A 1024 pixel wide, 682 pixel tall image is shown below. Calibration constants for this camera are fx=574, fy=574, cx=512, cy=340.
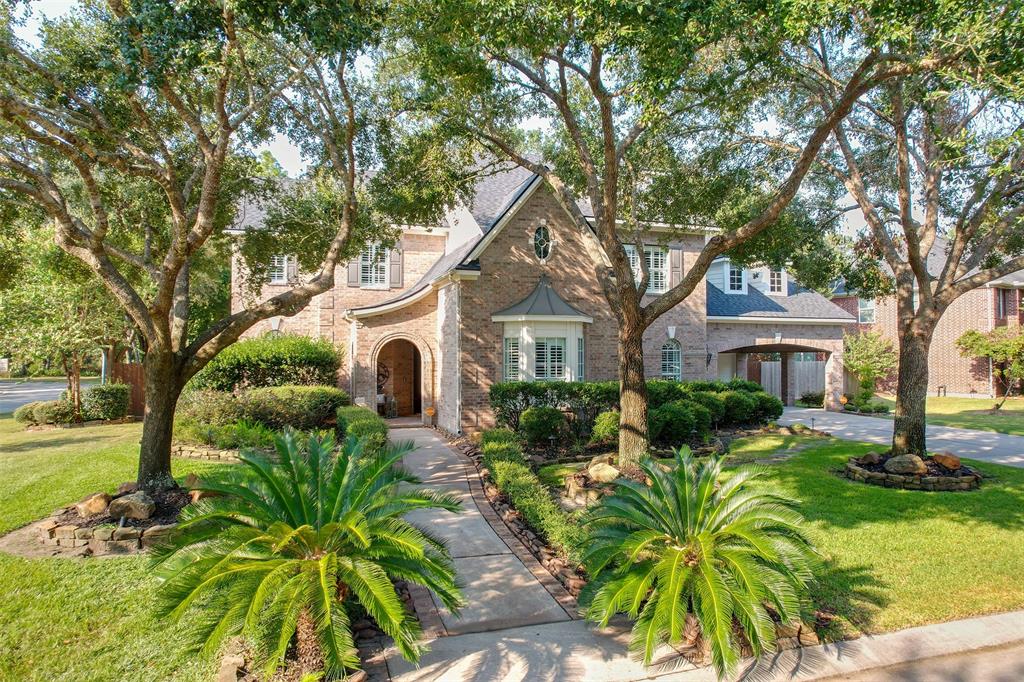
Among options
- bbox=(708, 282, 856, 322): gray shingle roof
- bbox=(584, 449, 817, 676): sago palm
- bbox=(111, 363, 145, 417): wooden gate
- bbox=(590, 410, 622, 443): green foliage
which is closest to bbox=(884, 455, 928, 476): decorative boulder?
Answer: bbox=(590, 410, 622, 443): green foliage

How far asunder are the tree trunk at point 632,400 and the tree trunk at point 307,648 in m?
7.12

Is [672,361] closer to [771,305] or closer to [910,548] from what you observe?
[771,305]

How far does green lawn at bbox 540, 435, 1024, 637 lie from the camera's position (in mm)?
5641

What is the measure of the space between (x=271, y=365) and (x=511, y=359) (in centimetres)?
683

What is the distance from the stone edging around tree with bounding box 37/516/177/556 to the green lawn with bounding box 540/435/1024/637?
22.5 ft

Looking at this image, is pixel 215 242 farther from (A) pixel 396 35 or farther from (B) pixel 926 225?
(B) pixel 926 225

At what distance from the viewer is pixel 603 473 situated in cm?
1027

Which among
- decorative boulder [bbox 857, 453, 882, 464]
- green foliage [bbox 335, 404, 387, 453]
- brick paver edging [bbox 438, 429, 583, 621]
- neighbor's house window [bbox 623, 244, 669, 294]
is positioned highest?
neighbor's house window [bbox 623, 244, 669, 294]

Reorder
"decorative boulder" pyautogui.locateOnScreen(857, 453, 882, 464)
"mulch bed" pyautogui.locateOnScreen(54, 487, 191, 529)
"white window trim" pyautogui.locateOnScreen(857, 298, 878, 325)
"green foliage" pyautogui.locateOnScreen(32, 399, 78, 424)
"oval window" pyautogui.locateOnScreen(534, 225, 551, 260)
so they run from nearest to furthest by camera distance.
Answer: "mulch bed" pyautogui.locateOnScreen(54, 487, 191, 529) < "decorative boulder" pyautogui.locateOnScreen(857, 453, 882, 464) < "oval window" pyautogui.locateOnScreen(534, 225, 551, 260) < "green foliage" pyautogui.locateOnScreen(32, 399, 78, 424) < "white window trim" pyautogui.locateOnScreen(857, 298, 878, 325)

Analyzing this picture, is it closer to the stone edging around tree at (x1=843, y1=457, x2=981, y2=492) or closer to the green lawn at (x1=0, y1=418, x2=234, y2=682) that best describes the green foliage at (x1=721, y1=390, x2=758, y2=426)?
the stone edging around tree at (x1=843, y1=457, x2=981, y2=492)

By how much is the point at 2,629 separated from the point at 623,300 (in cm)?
913

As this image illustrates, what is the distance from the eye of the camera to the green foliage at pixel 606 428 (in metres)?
13.2

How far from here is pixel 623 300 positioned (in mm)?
10531

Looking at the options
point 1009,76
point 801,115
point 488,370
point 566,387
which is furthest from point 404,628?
point 801,115
